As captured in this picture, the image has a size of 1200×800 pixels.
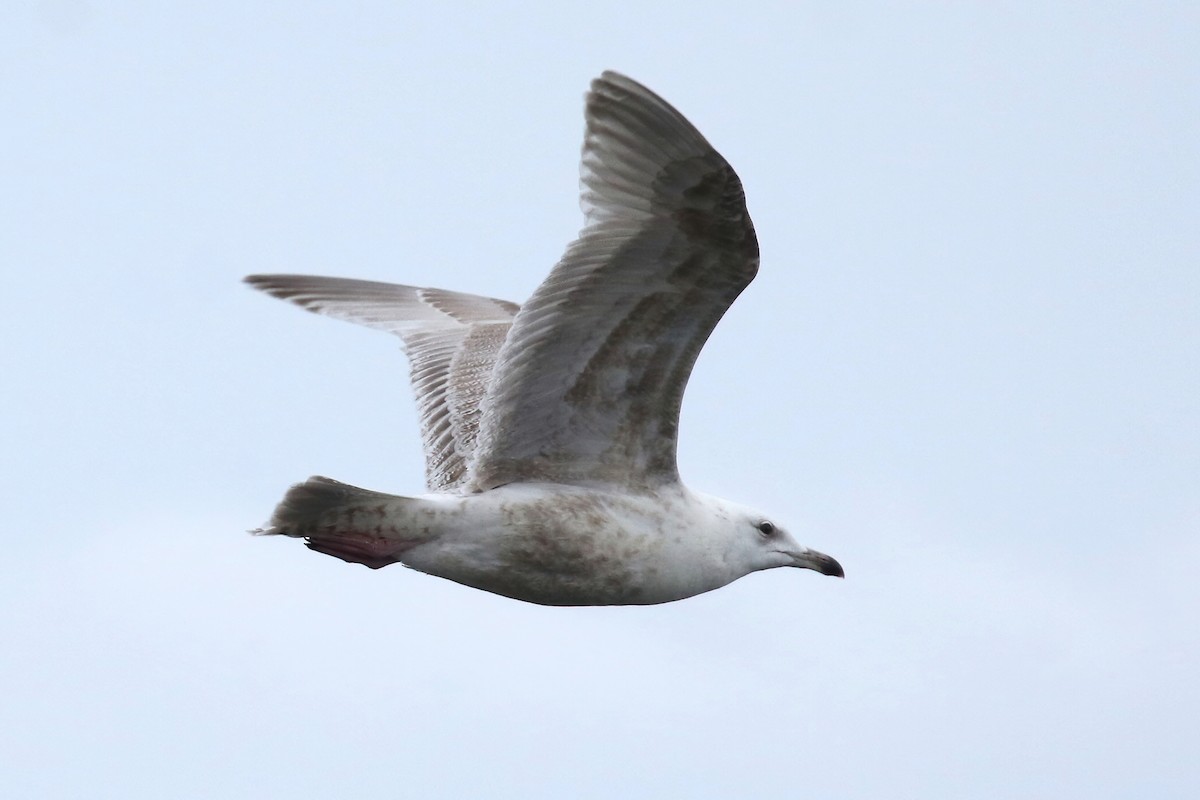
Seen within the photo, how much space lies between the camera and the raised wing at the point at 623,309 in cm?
908

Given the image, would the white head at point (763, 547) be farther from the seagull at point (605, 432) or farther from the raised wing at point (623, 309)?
the raised wing at point (623, 309)

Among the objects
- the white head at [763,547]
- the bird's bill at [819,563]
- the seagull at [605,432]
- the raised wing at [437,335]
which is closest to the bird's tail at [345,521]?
the seagull at [605,432]

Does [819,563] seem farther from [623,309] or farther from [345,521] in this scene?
[345,521]

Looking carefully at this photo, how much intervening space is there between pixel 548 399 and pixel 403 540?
107cm

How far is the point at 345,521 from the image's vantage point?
1007 centimetres

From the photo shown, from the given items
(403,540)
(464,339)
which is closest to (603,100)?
(403,540)

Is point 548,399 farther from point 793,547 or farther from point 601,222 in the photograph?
point 793,547

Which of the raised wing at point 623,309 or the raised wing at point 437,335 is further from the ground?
the raised wing at point 623,309

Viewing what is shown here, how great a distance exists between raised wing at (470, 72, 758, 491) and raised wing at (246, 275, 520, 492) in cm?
78

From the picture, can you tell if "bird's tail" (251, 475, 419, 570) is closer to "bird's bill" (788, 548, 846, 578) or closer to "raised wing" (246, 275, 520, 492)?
"raised wing" (246, 275, 520, 492)

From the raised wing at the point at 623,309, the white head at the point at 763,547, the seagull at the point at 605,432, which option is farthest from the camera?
the white head at the point at 763,547

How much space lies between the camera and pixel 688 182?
9.16m

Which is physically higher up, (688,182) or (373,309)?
(688,182)

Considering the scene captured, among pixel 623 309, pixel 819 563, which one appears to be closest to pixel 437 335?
pixel 819 563
